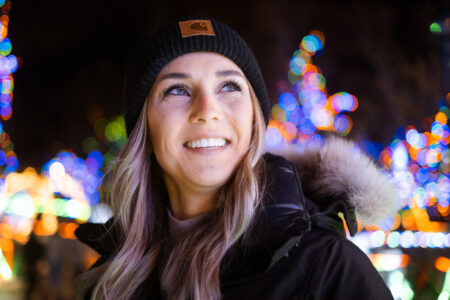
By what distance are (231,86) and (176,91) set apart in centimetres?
22

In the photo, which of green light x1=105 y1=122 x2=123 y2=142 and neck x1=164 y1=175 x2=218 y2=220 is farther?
green light x1=105 y1=122 x2=123 y2=142

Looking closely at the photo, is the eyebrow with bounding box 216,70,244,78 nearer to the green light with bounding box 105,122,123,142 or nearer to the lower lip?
the lower lip

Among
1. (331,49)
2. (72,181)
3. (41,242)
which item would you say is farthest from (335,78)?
(72,181)

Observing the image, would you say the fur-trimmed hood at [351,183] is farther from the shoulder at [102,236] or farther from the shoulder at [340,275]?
the shoulder at [102,236]

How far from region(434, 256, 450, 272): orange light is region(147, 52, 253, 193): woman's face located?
18.1 ft

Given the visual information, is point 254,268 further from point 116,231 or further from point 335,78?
point 335,78

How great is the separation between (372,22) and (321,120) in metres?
4.41

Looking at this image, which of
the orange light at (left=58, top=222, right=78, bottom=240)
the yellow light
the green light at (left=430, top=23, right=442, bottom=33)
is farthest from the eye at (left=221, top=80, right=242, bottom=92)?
the orange light at (left=58, top=222, right=78, bottom=240)

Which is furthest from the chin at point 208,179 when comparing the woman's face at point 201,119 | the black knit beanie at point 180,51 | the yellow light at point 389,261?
the yellow light at point 389,261

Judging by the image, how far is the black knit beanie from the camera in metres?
1.79

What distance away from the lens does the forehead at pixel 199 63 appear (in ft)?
5.69

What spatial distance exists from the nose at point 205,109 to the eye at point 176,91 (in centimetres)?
8

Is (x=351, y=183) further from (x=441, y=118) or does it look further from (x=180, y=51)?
(x=441, y=118)

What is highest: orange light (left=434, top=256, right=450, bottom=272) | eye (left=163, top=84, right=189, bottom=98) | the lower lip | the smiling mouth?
eye (left=163, top=84, right=189, bottom=98)
